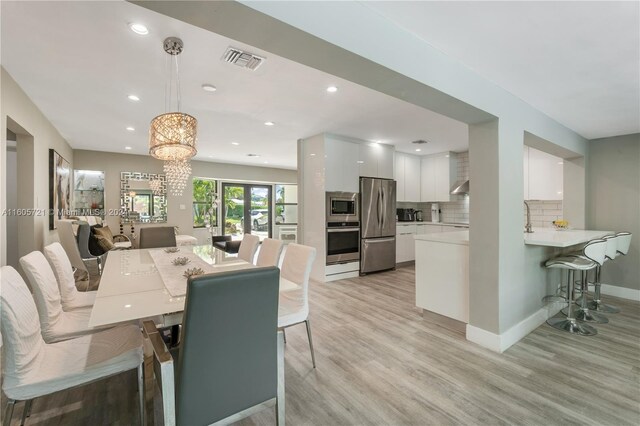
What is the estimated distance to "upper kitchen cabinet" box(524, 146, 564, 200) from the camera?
447 centimetres

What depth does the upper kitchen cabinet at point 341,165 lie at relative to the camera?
4730 millimetres

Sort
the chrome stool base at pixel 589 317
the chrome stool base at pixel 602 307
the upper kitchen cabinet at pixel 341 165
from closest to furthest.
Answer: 1. the chrome stool base at pixel 589 317
2. the chrome stool base at pixel 602 307
3. the upper kitchen cabinet at pixel 341 165

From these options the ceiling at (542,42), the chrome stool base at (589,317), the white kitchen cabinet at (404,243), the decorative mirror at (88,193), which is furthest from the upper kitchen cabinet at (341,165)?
the decorative mirror at (88,193)

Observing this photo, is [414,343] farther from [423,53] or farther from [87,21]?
[87,21]

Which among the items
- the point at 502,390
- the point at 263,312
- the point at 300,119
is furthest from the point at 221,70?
the point at 502,390

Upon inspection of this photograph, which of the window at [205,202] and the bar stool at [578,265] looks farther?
the window at [205,202]

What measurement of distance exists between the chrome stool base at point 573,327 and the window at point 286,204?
6833 mm

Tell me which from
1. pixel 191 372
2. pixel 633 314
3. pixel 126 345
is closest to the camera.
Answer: pixel 191 372

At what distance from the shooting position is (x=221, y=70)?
99.5 inches

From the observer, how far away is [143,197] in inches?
266

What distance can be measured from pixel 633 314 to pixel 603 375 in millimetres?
1979

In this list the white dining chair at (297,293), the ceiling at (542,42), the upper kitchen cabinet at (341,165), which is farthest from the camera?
the upper kitchen cabinet at (341,165)

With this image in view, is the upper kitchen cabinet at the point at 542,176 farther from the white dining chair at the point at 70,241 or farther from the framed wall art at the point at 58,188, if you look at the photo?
the framed wall art at the point at 58,188

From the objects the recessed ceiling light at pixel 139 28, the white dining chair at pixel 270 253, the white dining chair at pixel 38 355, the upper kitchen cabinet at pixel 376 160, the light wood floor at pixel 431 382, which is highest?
the recessed ceiling light at pixel 139 28
